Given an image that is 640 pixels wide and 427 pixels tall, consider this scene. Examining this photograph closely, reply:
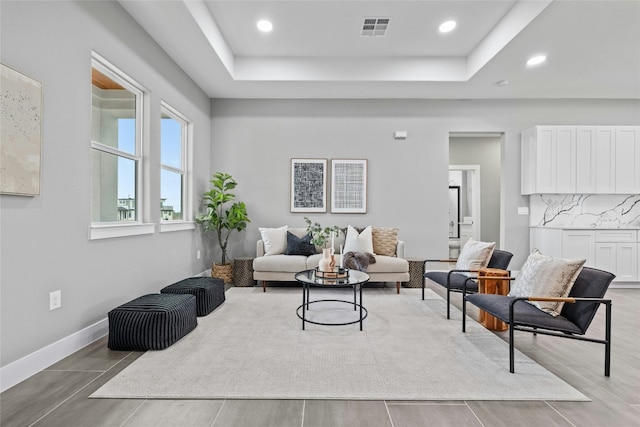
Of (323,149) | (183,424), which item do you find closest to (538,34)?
(323,149)

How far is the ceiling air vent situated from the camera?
145 inches

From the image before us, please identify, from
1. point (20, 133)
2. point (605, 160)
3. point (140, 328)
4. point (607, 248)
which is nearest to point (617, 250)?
point (607, 248)

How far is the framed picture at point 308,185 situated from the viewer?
5453mm

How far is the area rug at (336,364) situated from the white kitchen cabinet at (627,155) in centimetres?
404

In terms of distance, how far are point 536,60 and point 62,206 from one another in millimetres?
5224

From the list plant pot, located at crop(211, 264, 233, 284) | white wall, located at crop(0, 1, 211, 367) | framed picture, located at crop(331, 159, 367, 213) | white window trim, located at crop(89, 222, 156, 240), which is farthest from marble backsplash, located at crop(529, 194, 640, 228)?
white wall, located at crop(0, 1, 211, 367)

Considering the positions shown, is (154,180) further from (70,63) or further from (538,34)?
(538,34)

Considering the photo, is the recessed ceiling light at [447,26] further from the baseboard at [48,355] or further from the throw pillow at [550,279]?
the baseboard at [48,355]

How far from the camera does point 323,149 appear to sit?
18.0ft

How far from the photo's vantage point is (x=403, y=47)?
169 inches

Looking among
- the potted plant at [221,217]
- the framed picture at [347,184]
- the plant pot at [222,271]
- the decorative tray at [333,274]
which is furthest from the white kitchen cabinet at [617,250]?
the plant pot at [222,271]

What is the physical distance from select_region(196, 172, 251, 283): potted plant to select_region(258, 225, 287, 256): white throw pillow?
0.40 metres

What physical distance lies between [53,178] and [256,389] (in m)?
2.02

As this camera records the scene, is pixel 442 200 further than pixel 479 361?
Yes
